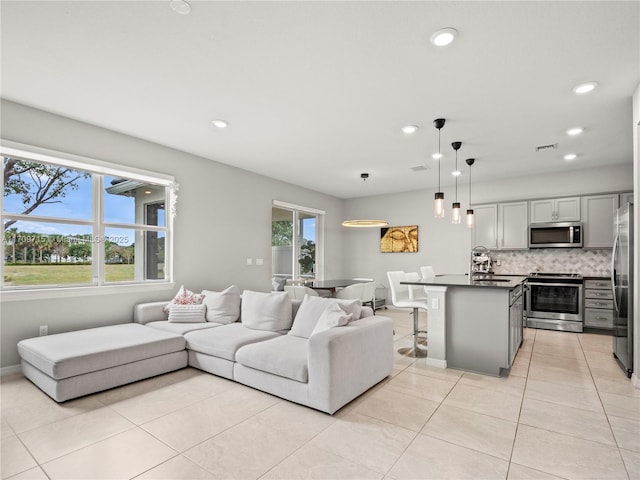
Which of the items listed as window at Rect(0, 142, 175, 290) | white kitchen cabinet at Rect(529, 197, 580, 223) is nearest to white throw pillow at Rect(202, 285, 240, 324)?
window at Rect(0, 142, 175, 290)

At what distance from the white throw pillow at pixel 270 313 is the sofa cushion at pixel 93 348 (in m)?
0.76

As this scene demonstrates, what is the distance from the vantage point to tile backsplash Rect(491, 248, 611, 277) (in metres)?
5.63

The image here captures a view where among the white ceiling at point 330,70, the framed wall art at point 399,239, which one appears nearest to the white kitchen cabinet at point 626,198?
the white ceiling at point 330,70

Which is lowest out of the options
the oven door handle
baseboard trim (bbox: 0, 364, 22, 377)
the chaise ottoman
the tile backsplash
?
baseboard trim (bbox: 0, 364, 22, 377)

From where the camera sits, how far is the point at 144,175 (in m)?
4.35

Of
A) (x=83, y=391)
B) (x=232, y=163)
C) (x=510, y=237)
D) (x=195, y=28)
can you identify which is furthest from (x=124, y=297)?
(x=510, y=237)

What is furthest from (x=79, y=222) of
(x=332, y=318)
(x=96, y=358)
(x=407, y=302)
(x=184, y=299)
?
(x=407, y=302)

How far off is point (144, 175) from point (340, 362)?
349 cm

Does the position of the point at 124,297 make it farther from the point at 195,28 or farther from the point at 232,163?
the point at 195,28

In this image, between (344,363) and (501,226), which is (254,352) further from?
(501,226)

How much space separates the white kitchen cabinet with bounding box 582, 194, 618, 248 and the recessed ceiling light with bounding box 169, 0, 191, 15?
20.6 feet

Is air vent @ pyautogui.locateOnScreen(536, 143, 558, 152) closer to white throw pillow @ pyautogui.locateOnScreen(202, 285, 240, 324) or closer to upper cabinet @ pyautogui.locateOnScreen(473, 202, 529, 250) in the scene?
upper cabinet @ pyautogui.locateOnScreen(473, 202, 529, 250)

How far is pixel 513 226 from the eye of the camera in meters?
6.09

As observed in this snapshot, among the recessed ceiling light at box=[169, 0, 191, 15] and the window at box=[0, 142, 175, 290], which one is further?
the window at box=[0, 142, 175, 290]
